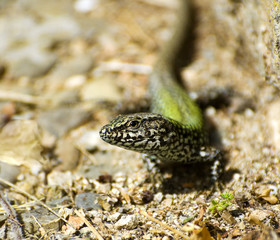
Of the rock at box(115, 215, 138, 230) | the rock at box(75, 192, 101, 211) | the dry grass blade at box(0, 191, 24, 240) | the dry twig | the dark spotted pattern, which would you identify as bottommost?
the dry grass blade at box(0, 191, 24, 240)

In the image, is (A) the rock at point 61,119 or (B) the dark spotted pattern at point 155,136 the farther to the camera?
(A) the rock at point 61,119

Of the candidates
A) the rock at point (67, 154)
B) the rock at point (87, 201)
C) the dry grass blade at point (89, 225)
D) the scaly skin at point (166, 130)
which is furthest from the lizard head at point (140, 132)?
the rock at point (67, 154)

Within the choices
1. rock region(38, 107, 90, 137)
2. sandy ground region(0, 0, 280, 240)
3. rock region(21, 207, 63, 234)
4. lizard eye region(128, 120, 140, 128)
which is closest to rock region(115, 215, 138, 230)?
sandy ground region(0, 0, 280, 240)

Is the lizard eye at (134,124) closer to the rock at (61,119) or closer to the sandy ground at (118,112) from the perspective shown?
the sandy ground at (118,112)

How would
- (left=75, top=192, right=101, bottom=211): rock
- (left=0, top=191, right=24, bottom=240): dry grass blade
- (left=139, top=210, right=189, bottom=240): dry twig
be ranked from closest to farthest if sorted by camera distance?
1. (left=139, top=210, right=189, bottom=240): dry twig
2. (left=0, top=191, right=24, bottom=240): dry grass blade
3. (left=75, top=192, right=101, bottom=211): rock

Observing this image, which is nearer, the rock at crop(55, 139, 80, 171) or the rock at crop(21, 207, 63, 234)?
the rock at crop(21, 207, 63, 234)

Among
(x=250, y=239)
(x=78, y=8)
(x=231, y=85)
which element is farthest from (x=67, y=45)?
(x=250, y=239)

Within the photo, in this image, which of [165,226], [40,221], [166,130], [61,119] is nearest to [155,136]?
[166,130]

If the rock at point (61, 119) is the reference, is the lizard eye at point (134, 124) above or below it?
above

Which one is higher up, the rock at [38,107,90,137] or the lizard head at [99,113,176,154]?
the lizard head at [99,113,176,154]

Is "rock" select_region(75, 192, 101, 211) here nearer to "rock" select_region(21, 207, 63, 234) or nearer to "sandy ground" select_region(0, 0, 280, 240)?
"sandy ground" select_region(0, 0, 280, 240)

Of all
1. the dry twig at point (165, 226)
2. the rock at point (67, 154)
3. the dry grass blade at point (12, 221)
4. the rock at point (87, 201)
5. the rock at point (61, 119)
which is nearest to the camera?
the dry twig at point (165, 226)
